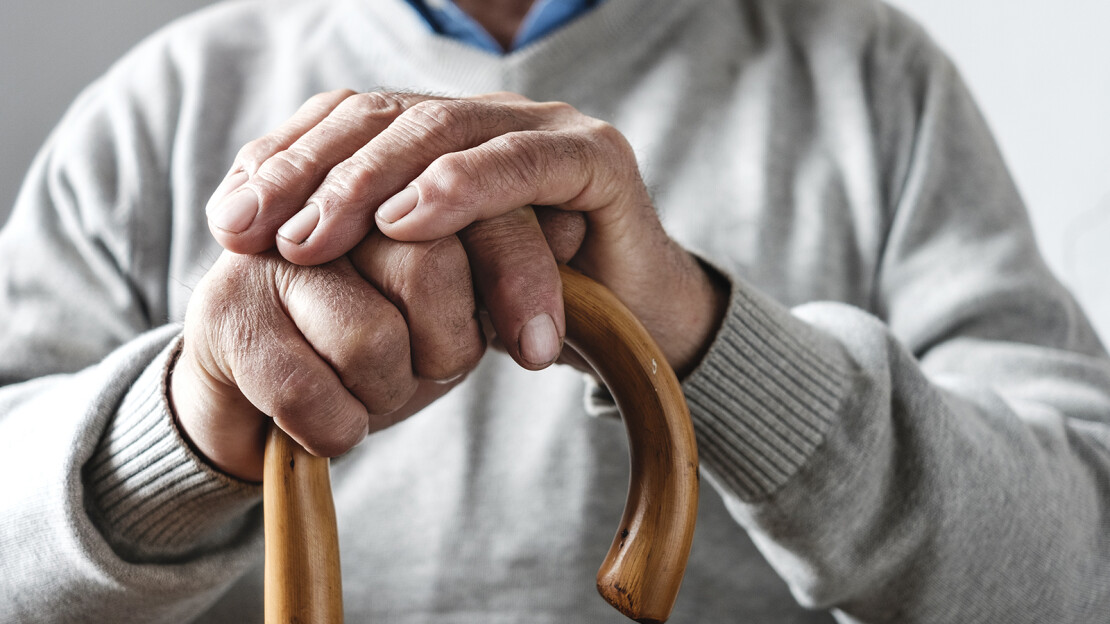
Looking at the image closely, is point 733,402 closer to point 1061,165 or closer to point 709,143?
point 709,143

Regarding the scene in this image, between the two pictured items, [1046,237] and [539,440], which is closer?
[539,440]

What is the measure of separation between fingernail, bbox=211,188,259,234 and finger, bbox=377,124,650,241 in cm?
6

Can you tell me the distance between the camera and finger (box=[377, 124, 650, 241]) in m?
0.37

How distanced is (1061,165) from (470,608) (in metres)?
1.14

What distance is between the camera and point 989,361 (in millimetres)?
735

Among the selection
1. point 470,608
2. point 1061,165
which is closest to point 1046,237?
point 1061,165

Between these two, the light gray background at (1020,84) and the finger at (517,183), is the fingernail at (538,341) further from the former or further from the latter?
the light gray background at (1020,84)

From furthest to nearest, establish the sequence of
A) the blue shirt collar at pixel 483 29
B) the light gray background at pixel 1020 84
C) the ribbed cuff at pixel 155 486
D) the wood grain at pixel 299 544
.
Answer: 1. the light gray background at pixel 1020 84
2. the blue shirt collar at pixel 483 29
3. the ribbed cuff at pixel 155 486
4. the wood grain at pixel 299 544

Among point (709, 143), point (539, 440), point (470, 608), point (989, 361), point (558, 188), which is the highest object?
point (558, 188)

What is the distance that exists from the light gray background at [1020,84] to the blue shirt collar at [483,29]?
22.1 inches

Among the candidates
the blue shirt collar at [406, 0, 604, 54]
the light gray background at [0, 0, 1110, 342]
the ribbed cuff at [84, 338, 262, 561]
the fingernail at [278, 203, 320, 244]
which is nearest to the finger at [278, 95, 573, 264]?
the fingernail at [278, 203, 320, 244]

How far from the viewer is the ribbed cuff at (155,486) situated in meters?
0.49

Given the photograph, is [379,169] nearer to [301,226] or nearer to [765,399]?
[301,226]

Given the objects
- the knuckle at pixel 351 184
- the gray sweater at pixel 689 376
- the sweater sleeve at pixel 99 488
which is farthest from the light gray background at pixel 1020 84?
the knuckle at pixel 351 184
